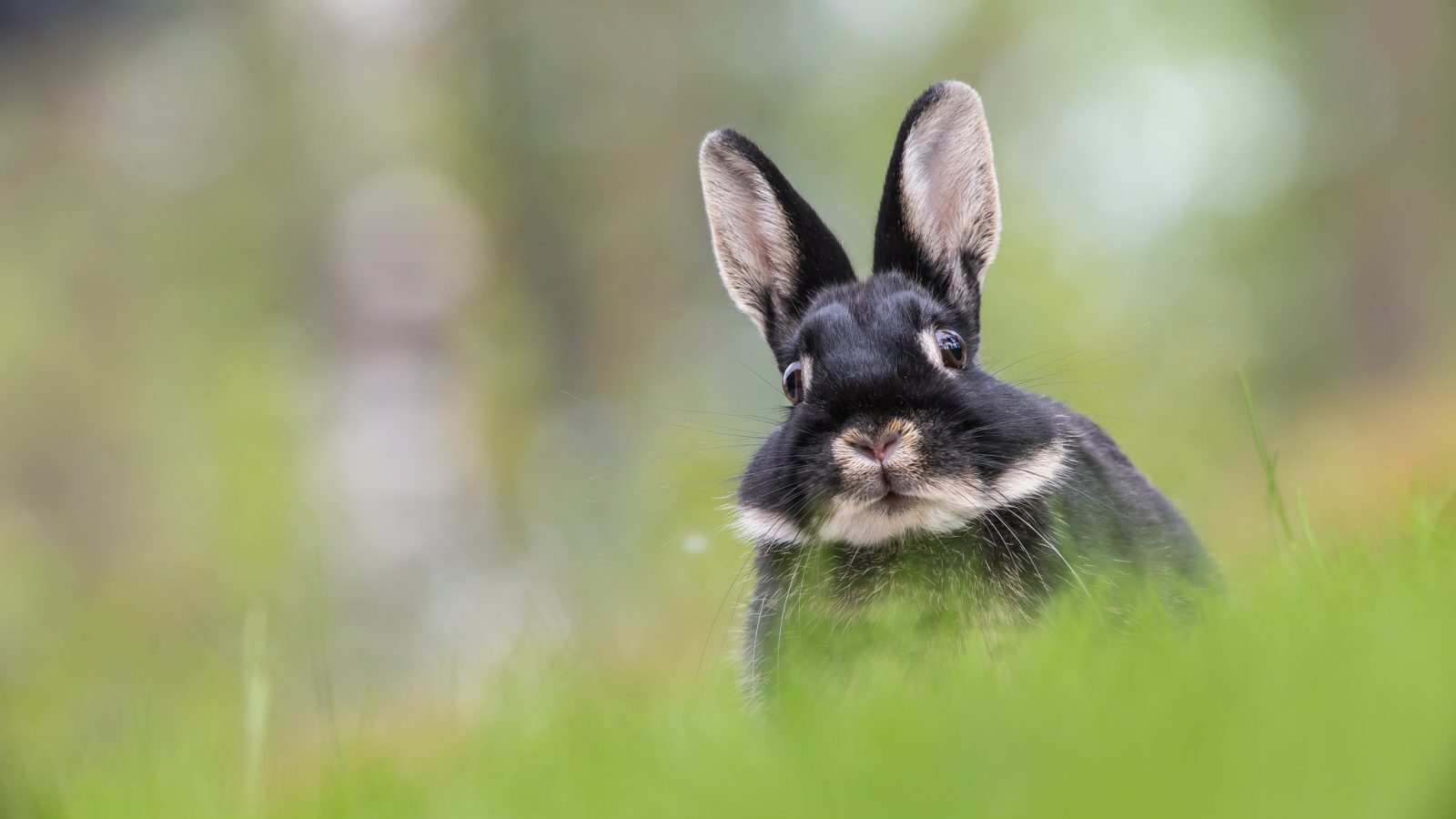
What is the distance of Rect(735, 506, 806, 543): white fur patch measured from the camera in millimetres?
3885

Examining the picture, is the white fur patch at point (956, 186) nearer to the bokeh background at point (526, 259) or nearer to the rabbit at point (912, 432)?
the rabbit at point (912, 432)

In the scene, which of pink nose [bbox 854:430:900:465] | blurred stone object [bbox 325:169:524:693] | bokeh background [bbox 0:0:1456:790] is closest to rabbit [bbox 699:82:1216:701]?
pink nose [bbox 854:430:900:465]

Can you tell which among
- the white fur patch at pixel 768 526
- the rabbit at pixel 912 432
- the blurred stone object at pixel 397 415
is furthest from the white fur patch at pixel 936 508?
the blurred stone object at pixel 397 415

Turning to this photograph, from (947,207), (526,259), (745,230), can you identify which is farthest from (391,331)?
(947,207)

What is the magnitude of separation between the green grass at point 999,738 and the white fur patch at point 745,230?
72.1 inches

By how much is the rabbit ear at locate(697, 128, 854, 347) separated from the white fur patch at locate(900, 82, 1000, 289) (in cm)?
38

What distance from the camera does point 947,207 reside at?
469 centimetres

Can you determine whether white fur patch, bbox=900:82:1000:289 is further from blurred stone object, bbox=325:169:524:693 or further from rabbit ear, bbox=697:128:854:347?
blurred stone object, bbox=325:169:524:693

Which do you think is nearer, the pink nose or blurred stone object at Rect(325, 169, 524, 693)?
the pink nose

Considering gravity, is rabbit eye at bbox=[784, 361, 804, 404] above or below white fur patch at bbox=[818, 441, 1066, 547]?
above

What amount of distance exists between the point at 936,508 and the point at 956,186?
5.48 ft

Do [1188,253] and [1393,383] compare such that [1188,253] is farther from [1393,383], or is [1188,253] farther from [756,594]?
[756,594]

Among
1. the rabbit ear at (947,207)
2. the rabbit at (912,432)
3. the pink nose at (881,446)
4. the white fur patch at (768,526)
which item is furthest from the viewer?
the rabbit ear at (947,207)

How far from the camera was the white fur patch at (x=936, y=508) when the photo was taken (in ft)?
11.8
